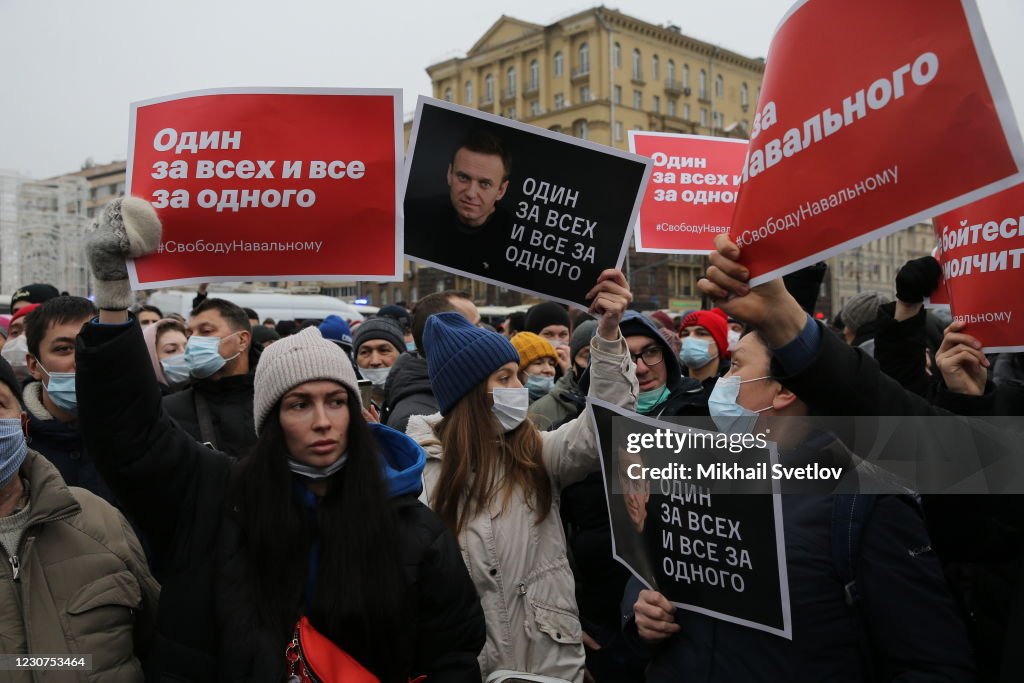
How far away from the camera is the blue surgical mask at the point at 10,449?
2.50 metres

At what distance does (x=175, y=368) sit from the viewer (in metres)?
5.50

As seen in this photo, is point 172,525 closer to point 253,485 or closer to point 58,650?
point 253,485

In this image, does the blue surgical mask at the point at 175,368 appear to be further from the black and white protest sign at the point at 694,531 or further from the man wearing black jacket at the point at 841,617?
the man wearing black jacket at the point at 841,617

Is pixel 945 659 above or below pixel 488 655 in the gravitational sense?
above

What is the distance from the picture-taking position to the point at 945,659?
2.03 metres

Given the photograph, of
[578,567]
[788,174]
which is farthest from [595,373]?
[788,174]

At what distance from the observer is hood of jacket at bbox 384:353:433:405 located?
4375 mm

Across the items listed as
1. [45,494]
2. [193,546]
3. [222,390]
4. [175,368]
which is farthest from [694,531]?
[175,368]

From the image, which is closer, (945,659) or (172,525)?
(945,659)

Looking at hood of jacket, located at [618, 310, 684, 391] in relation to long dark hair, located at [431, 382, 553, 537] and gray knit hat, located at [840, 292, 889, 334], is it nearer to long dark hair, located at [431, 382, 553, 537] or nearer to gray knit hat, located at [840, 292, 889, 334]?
long dark hair, located at [431, 382, 553, 537]

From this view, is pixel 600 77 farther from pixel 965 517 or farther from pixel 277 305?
pixel 965 517

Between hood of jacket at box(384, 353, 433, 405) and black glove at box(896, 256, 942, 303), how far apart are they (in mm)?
2314

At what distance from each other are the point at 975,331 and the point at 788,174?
1.26 meters

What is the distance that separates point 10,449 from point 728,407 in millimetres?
2529
